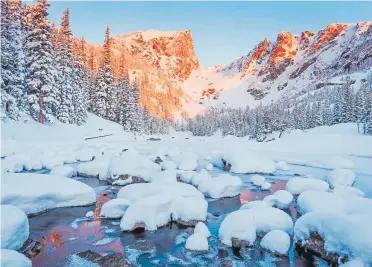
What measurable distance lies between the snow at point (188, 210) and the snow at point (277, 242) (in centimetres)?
248

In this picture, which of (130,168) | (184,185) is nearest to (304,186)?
(184,185)

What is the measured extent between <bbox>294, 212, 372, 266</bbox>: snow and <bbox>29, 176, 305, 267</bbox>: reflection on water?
80cm

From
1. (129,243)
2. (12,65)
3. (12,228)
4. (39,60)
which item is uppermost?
(39,60)

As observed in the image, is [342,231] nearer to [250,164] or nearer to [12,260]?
[12,260]

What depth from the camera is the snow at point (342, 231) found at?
6.21 metres

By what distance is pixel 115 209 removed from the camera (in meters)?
10.2

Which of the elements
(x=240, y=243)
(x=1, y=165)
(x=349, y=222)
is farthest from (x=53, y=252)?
(x=1, y=165)

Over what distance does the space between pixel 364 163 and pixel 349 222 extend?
19.4 metres

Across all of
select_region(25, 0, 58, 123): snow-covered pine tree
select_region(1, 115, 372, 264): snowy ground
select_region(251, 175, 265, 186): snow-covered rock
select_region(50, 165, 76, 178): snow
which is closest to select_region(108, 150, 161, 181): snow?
select_region(1, 115, 372, 264): snowy ground

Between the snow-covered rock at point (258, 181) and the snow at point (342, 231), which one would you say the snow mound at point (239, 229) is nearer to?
the snow at point (342, 231)

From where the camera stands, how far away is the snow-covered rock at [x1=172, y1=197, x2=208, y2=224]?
992 cm

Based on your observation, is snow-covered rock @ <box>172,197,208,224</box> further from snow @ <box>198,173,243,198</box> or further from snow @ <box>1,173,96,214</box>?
snow @ <box>1,173,96,214</box>

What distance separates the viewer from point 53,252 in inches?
302

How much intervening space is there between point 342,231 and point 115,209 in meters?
6.94
